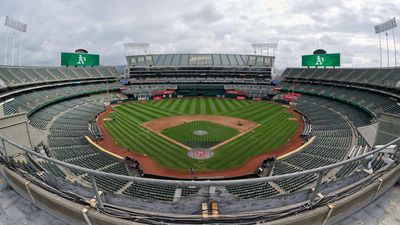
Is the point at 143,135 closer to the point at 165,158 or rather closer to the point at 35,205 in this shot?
the point at 165,158

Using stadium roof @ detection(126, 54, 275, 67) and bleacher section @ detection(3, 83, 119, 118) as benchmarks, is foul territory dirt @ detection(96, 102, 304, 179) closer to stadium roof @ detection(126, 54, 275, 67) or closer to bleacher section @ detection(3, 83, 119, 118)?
bleacher section @ detection(3, 83, 119, 118)

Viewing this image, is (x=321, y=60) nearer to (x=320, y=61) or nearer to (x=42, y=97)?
(x=320, y=61)

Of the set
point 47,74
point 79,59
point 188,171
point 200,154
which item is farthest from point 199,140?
point 79,59

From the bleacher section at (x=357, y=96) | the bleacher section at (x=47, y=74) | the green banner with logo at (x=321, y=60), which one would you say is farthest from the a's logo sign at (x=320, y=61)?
the bleacher section at (x=47, y=74)

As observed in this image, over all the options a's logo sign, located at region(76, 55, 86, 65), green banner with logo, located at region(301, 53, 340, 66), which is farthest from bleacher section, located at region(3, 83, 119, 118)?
green banner with logo, located at region(301, 53, 340, 66)

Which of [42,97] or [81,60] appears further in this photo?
[81,60]
